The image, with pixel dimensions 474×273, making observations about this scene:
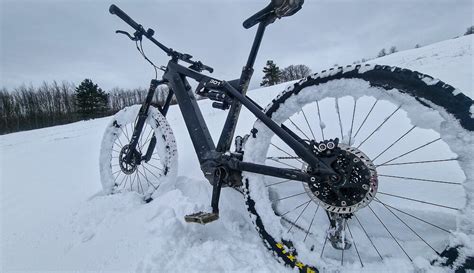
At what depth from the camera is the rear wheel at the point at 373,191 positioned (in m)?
1.24

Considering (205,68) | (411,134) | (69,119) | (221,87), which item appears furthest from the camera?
(69,119)

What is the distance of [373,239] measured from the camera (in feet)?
5.81

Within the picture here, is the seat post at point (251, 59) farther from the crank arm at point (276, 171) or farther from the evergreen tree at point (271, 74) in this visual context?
the evergreen tree at point (271, 74)

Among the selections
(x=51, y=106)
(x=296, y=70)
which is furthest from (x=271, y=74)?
(x=51, y=106)

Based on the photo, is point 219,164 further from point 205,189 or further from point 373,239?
point 373,239

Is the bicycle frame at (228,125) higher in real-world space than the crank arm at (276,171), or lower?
higher

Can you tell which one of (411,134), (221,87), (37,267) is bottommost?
(37,267)

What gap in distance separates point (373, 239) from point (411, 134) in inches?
55.4

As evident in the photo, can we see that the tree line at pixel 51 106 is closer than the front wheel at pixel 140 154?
No

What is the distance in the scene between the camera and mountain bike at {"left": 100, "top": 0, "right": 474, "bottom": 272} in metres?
1.27

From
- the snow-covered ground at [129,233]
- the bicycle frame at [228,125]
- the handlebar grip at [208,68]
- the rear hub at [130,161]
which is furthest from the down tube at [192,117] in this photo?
the rear hub at [130,161]

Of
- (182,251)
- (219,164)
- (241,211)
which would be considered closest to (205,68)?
(219,164)

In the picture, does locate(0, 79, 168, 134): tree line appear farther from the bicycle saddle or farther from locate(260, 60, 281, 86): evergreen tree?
the bicycle saddle

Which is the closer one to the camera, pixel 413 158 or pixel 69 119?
pixel 413 158
